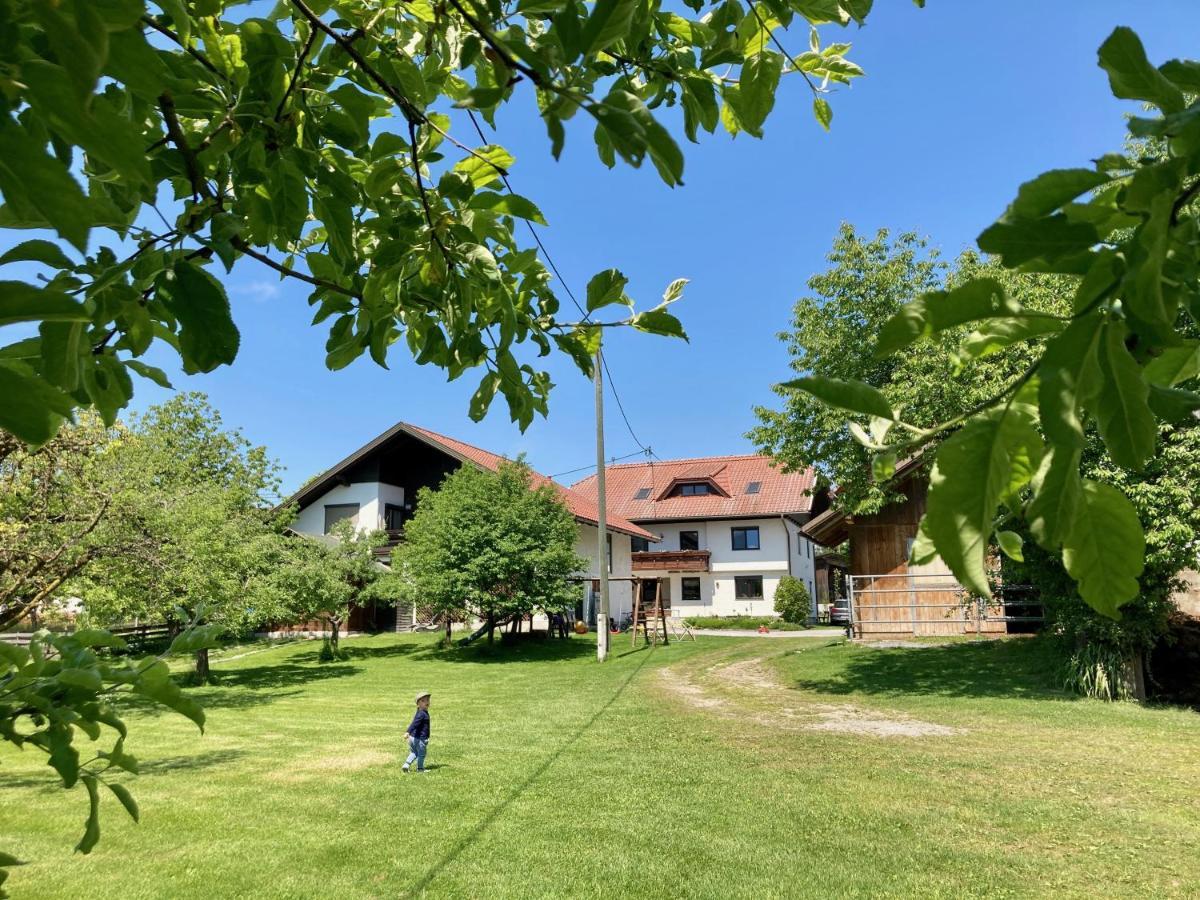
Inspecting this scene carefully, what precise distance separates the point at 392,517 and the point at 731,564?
54.0 feet

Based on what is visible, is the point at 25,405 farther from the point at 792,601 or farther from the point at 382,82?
the point at 792,601

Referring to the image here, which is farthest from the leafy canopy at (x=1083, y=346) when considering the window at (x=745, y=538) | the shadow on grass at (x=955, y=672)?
the window at (x=745, y=538)

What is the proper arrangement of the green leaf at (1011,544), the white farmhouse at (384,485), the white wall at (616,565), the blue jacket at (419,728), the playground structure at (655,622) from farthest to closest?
the white wall at (616,565) < the white farmhouse at (384,485) < the playground structure at (655,622) < the blue jacket at (419,728) < the green leaf at (1011,544)

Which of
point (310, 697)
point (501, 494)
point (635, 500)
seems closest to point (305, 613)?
point (310, 697)

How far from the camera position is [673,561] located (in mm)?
35844

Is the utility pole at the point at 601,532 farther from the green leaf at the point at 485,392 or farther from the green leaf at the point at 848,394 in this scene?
the green leaf at the point at 848,394

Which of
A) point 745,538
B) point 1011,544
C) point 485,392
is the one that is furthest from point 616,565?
point 1011,544

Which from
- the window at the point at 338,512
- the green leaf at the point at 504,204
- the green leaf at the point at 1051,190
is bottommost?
the green leaf at the point at 1051,190

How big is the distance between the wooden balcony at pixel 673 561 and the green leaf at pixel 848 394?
35521mm

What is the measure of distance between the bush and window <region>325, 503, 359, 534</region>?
61.8 feet

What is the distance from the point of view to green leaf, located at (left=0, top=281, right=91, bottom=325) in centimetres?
55

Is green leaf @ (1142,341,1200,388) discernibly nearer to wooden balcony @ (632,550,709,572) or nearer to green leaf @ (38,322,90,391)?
green leaf @ (38,322,90,391)

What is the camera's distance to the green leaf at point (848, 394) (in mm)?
632

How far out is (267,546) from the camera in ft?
62.8
